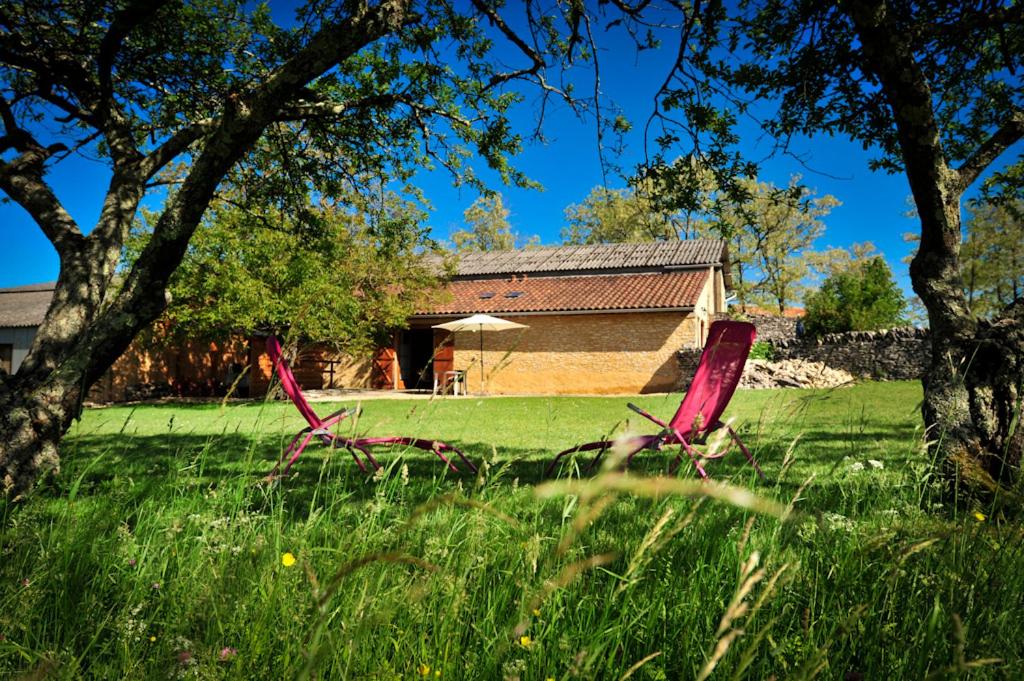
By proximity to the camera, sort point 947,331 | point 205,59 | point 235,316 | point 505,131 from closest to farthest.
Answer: point 947,331
point 505,131
point 205,59
point 235,316

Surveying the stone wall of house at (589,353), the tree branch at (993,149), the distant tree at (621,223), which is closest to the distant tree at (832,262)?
the distant tree at (621,223)

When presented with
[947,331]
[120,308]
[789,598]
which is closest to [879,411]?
[947,331]

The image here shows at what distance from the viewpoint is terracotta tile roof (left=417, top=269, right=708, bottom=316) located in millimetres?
20500

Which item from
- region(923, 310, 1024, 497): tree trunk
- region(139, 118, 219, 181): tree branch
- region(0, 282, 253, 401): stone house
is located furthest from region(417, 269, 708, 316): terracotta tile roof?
region(923, 310, 1024, 497): tree trunk

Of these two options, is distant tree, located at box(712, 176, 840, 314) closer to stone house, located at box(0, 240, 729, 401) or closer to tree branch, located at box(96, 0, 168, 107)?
stone house, located at box(0, 240, 729, 401)

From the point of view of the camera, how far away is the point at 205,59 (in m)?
6.92

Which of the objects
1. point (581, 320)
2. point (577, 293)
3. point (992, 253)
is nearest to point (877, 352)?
point (581, 320)

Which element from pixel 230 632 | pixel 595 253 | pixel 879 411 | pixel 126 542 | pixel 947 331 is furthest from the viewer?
pixel 595 253

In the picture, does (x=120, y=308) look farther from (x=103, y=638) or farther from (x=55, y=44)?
(x=55, y=44)

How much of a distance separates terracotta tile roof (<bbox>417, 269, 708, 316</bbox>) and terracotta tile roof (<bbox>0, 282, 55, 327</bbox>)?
58.3 feet

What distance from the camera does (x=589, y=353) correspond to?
68.2 feet

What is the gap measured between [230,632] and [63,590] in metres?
0.62

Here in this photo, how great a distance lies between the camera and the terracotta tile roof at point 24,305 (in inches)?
984

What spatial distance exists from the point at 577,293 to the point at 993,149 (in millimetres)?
18739
